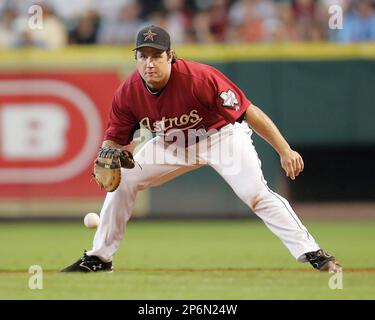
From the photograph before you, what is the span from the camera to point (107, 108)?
12000 millimetres

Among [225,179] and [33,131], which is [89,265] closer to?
[225,179]

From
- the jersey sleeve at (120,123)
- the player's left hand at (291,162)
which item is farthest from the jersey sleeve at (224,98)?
the jersey sleeve at (120,123)

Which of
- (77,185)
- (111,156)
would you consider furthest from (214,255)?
(77,185)

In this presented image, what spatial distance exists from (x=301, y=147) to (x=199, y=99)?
18.3 feet

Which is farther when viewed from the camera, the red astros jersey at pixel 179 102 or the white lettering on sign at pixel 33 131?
the white lettering on sign at pixel 33 131

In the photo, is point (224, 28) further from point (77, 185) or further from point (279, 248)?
point (279, 248)

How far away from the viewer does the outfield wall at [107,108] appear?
11.9 metres

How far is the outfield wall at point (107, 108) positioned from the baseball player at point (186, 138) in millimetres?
4811

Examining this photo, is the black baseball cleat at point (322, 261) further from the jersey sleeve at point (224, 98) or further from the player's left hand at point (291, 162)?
the jersey sleeve at point (224, 98)

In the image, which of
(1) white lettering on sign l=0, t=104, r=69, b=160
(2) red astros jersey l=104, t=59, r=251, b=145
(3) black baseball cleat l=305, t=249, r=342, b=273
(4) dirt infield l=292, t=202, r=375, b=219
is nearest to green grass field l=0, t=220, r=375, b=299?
(3) black baseball cleat l=305, t=249, r=342, b=273

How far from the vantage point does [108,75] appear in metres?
12.0

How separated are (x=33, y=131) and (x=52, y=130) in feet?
0.74

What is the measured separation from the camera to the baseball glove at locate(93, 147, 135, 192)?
6.73 metres
